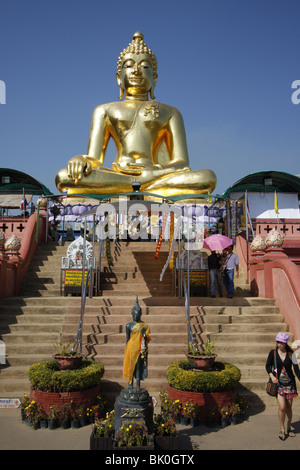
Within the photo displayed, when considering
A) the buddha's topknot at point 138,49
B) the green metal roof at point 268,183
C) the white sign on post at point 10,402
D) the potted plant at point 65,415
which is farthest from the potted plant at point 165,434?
the green metal roof at point 268,183

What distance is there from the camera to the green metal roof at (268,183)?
2127 cm

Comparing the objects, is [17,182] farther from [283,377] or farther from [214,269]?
[283,377]

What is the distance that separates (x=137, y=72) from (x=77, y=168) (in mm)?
5165

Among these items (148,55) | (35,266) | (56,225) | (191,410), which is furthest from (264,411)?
(148,55)

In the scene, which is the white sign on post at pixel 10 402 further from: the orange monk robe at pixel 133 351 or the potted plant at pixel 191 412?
the potted plant at pixel 191 412

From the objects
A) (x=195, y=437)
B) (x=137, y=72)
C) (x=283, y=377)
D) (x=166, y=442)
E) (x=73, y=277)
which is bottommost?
(x=195, y=437)

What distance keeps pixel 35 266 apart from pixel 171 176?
240 inches

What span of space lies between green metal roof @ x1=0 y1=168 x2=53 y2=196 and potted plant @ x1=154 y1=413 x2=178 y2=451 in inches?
775

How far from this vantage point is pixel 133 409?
14.7ft

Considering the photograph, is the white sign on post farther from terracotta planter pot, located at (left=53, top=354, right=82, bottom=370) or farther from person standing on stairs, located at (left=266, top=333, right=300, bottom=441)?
person standing on stairs, located at (left=266, top=333, right=300, bottom=441)

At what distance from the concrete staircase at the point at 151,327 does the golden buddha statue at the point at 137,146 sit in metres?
5.74

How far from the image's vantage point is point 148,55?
1664 cm

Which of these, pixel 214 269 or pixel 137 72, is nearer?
pixel 214 269

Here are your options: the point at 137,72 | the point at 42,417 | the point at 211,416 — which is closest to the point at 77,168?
the point at 137,72
